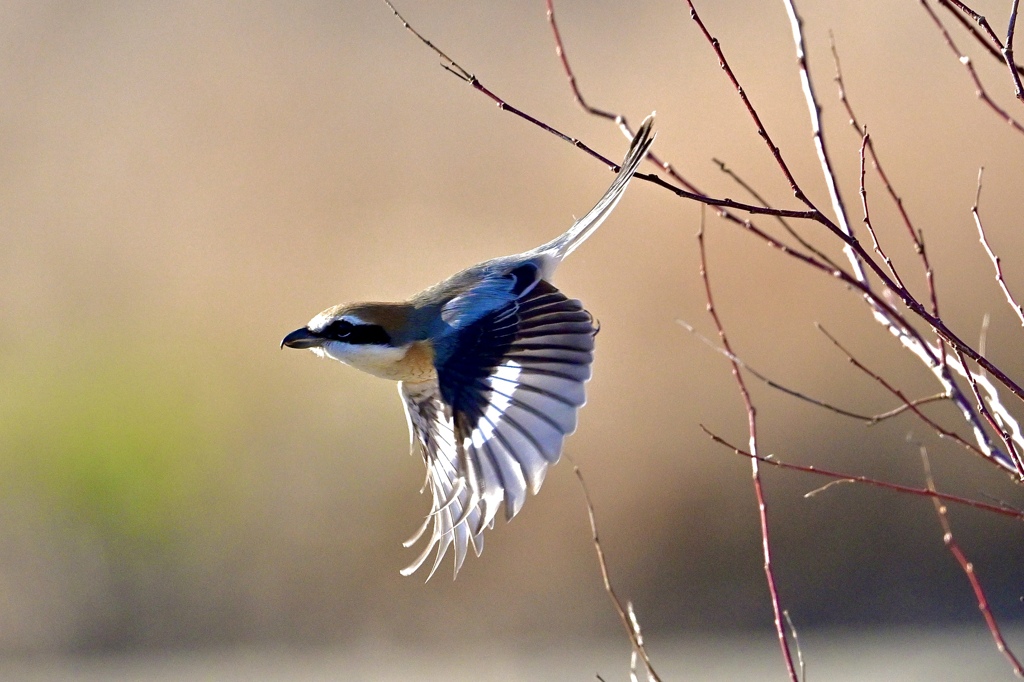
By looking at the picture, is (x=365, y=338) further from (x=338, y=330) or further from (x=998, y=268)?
(x=998, y=268)

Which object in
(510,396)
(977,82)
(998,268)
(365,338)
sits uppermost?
(977,82)

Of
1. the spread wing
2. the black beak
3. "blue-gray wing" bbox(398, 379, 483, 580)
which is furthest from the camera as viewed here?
"blue-gray wing" bbox(398, 379, 483, 580)

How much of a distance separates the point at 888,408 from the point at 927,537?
895 millimetres

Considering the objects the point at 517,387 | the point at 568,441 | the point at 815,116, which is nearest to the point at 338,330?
the point at 517,387

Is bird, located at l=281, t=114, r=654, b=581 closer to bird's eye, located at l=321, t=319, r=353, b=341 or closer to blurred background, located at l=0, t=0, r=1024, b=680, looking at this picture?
bird's eye, located at l=321, t=319, r=353, b=341

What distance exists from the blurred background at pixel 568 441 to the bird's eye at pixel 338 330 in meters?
4.97

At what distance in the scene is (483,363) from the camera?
10.6ft

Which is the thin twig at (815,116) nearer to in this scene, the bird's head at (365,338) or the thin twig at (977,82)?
the thin twig at (977,82)

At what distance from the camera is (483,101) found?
998 centimetres

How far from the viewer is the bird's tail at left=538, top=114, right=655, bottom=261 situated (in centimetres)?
313

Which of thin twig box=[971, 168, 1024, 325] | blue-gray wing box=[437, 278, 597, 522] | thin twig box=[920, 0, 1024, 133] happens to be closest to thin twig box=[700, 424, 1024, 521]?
thin twig box=[971, 168, 1024, 325]

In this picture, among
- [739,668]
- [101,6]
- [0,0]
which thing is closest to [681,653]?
[739,668]

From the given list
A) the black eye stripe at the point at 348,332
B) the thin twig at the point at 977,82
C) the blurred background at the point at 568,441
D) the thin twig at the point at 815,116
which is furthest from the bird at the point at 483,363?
the blurred background at the point at 568,441

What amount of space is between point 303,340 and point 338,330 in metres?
0.10
